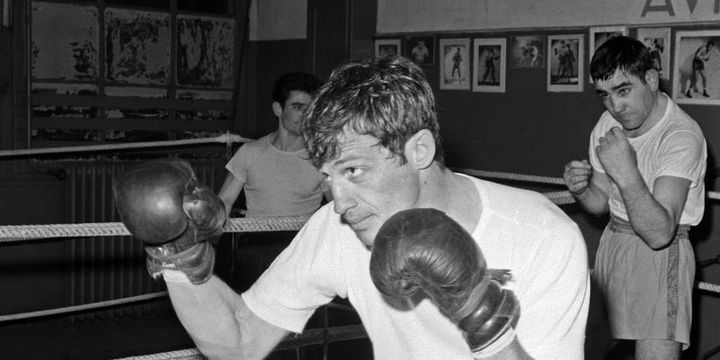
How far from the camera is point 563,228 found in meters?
1.31

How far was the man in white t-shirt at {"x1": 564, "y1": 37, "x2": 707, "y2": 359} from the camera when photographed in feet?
7.69

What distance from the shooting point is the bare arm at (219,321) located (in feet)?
4.71

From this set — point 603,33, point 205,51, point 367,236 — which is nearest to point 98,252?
point 205,51

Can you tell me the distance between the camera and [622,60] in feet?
8.00

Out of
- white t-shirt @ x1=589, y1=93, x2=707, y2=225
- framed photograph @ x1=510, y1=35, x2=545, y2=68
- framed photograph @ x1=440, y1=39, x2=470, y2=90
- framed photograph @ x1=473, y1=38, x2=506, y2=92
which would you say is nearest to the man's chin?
white t-shirt @ x1=589, y1=93, x2=707, y2=225

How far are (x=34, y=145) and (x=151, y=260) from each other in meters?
3.54

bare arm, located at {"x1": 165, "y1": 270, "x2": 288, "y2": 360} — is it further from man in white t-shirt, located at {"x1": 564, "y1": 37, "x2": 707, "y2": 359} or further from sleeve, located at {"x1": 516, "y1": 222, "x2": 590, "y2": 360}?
man in white t-shirt, located at {"x1": 564, "y1": 37, "x2": 707, "y2": 359}

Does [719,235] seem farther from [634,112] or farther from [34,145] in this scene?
[34,145]

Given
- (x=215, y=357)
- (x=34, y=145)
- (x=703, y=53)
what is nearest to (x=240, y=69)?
(x=34, y=145)

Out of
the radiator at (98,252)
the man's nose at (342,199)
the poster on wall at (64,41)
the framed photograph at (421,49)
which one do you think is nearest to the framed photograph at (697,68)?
the framed photograph at (421,49)

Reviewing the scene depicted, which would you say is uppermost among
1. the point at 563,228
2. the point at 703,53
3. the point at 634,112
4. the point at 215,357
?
the point at 703,53

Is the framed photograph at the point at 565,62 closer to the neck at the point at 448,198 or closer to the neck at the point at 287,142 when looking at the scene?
the neck at the point at 287,142

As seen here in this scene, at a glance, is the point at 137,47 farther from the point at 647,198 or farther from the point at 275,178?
the point at 647,198

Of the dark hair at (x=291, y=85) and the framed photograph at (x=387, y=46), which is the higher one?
the framed photograph at (x=387, y=46)
